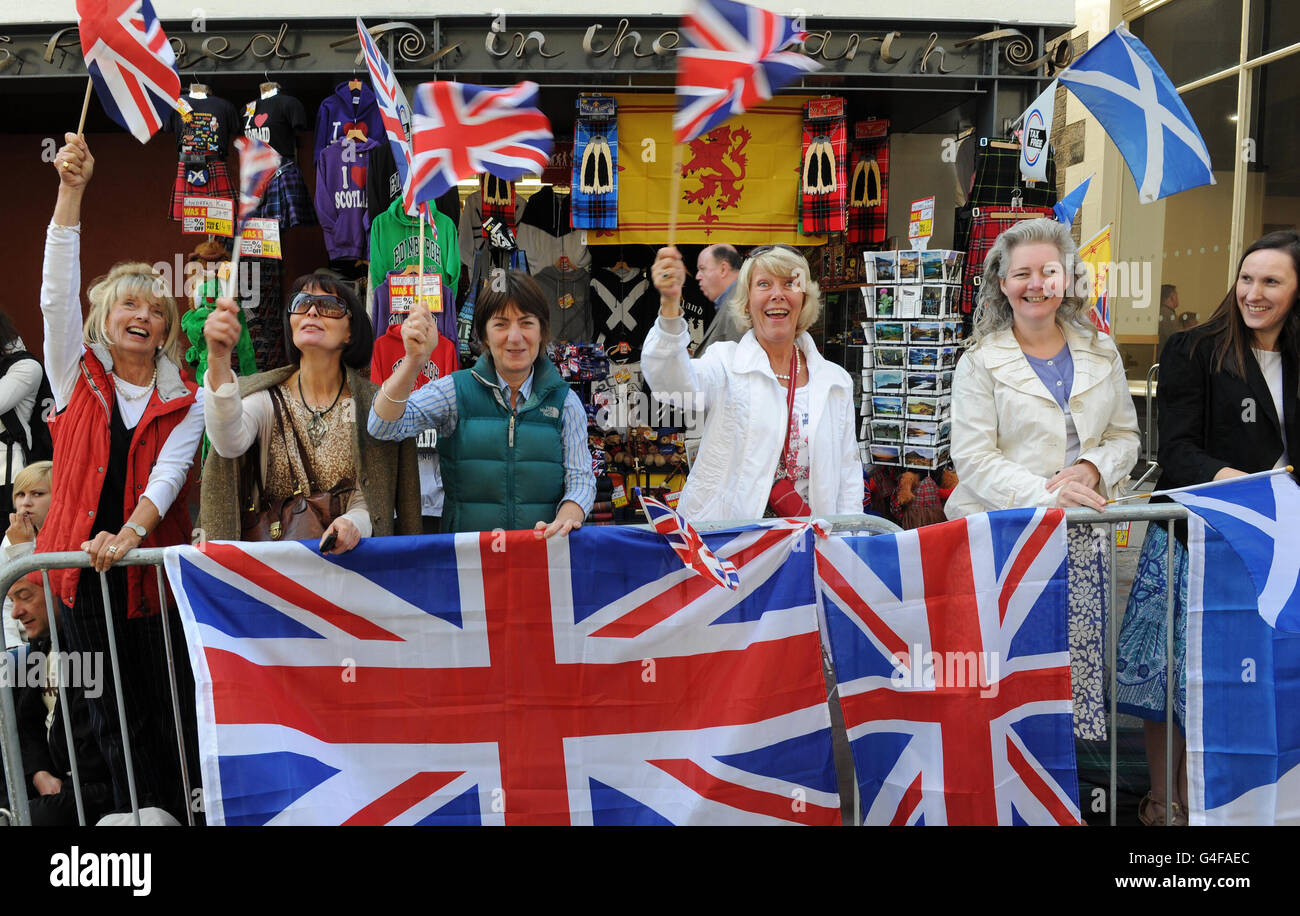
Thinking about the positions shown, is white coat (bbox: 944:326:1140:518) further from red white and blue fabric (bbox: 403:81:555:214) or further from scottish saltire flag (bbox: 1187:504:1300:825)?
red white and blue fabric (bbox: 403:81:555:214)

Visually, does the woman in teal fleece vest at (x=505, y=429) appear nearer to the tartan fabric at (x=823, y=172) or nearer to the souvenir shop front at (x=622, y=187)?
the souvenir shop front at (x=622, y=187)

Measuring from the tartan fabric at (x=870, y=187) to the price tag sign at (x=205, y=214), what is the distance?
462 centimetres

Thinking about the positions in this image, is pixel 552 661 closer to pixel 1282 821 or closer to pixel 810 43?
pixel 1282 821

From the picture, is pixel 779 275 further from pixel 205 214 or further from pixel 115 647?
pixel 205 214

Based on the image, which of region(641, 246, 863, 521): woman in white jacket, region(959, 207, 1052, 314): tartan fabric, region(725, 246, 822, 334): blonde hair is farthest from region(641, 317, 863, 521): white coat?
region(959, 207, 1052, 314): tartan fabric

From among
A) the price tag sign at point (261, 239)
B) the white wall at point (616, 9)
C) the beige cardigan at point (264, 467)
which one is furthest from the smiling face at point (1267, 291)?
the price tag sign at point (261, 239)

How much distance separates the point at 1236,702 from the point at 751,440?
1.77 meters

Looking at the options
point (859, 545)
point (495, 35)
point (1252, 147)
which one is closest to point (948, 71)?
point (495, 35)

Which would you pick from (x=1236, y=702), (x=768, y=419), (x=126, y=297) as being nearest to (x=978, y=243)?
(x=768, y=419)

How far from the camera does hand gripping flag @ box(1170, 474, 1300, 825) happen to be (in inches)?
118

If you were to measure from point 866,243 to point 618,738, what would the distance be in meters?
5.47

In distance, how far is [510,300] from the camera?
3.38 m

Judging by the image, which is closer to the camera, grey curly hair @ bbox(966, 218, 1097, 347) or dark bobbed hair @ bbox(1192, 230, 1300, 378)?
dark bobbed hair @ bbox(1192, 230, 1300, 378)

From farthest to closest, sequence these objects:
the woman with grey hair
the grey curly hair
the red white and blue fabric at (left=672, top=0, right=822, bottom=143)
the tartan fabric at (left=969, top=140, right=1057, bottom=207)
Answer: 1. the tartan fabric at (left=969, top=140, right=1057, bottom=207)
2. the grey curly hair
3. the woman with grey hair
4. the red white and blue fabric at (left=672, top=0, right=822, bottom=143)
